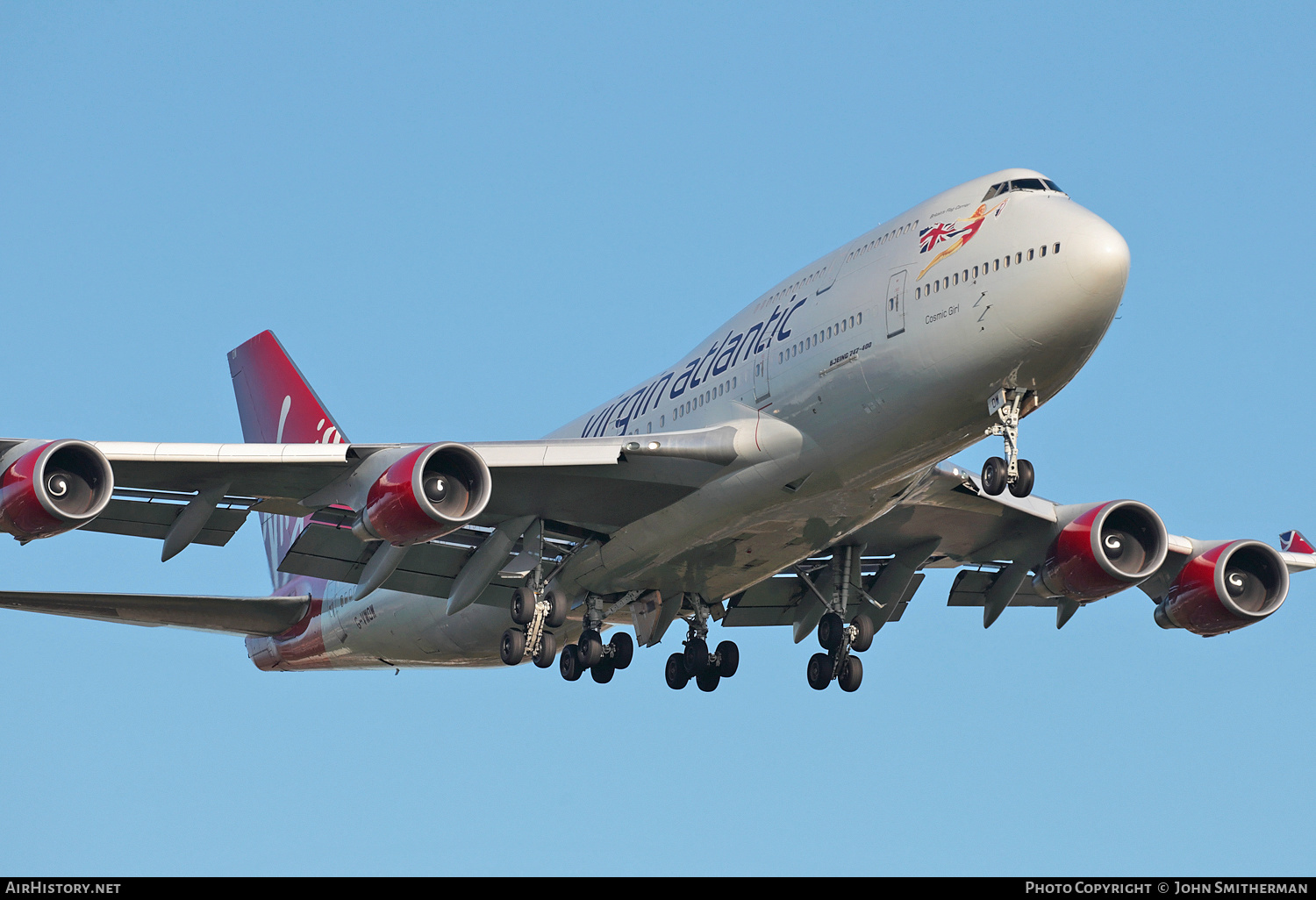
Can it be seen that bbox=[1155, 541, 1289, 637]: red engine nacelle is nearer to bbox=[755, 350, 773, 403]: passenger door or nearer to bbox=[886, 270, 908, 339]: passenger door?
bbox=[755, 350, 773, 403]: passenger door

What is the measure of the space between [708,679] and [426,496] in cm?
1006

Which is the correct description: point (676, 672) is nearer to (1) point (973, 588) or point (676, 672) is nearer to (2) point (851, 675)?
(2) point (851, 675)

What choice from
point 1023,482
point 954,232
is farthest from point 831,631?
point 954,232

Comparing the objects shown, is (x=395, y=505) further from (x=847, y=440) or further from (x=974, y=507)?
(x=974, y=507)

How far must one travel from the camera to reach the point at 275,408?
134 ft

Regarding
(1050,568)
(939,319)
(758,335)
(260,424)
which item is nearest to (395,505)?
(758,335)

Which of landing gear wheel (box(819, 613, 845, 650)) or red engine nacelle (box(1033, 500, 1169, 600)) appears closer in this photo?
red engine nacelle (box(1033, 500, 1169, 600))

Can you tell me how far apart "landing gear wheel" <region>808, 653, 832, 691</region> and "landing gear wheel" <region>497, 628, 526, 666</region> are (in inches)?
233

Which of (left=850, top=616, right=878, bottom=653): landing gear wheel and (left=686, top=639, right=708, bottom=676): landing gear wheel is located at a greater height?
(left=686, top=639, right=708, bottom=676): landing gear wheel

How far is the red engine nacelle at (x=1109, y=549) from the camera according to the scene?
103 feet

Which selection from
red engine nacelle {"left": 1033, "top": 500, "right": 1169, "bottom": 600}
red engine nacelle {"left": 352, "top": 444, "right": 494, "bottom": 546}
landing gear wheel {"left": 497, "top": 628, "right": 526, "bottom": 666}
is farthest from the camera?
red engine nacelle {"left": 1033, "top": 500, "right": 1169, "bottom": 600}

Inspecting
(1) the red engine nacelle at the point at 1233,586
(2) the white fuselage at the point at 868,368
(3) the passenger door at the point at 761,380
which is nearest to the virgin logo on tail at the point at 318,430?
(2) the white fuselage at the point at 868,368

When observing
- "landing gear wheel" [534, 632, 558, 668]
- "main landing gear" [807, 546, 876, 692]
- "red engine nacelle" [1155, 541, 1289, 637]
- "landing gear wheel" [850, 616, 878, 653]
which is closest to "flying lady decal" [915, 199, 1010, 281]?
"main landing gear" [807, 546, 876, 692]

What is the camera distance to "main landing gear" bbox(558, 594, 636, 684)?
31.8 meters
